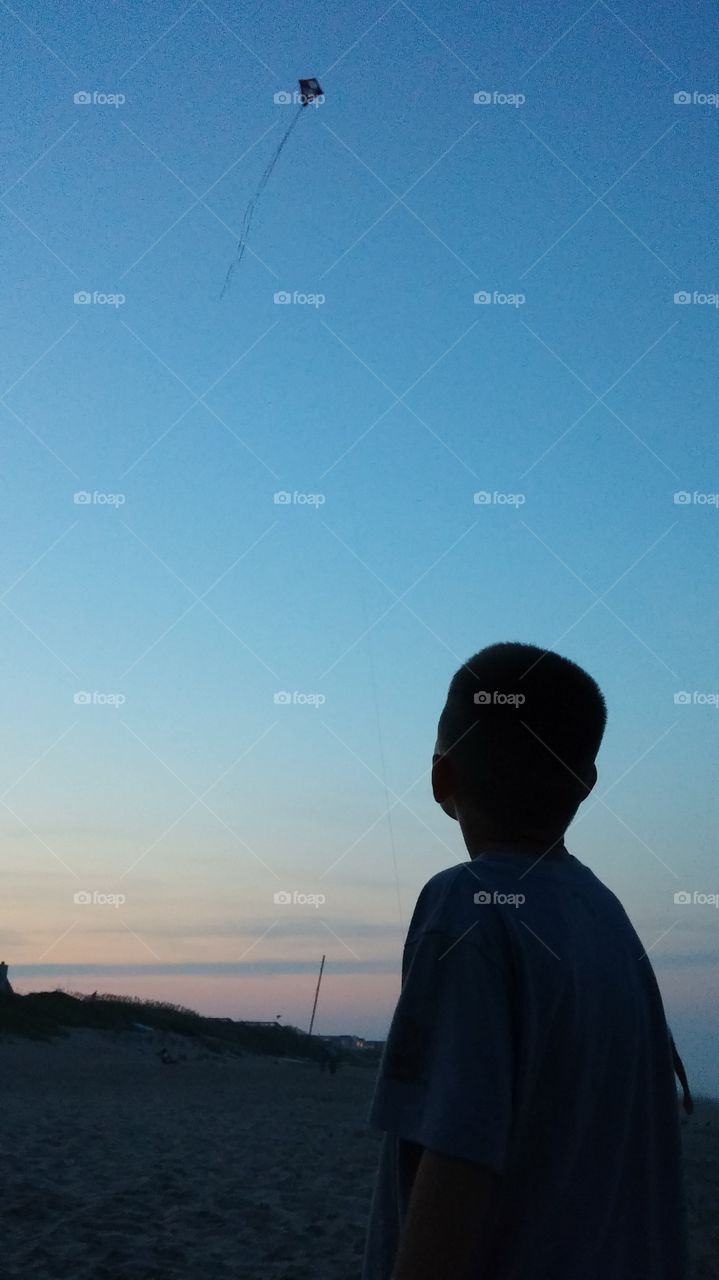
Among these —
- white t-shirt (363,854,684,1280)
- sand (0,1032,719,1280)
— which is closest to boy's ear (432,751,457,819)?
white t-shirt (363,854,684,1280)

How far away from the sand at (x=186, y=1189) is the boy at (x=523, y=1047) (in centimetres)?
559

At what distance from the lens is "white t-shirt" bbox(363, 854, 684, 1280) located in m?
1.13

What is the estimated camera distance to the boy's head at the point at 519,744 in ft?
4.49

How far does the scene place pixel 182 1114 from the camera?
15.4m

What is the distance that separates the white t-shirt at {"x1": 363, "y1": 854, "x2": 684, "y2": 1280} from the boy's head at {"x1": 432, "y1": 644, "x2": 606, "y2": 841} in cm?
8

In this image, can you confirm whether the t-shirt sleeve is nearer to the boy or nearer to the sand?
the boy

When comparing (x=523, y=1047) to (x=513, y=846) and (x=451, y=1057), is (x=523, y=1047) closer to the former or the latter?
(x=451, y=1057)

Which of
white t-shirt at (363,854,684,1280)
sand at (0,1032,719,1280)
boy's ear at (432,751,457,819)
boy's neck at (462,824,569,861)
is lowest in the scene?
sand at (0,1032,719,1280)

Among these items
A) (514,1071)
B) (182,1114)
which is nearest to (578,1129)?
(514,1071)

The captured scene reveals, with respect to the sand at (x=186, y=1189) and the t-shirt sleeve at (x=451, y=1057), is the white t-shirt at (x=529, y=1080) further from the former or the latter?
the sand at (x=186, y=1189)

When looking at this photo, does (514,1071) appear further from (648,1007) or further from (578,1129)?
(648,1007)

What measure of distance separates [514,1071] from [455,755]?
40 centimetres

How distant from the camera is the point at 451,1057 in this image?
1.13m

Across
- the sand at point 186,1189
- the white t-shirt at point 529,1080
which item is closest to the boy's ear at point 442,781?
the white t-shirt at point 529,1080
